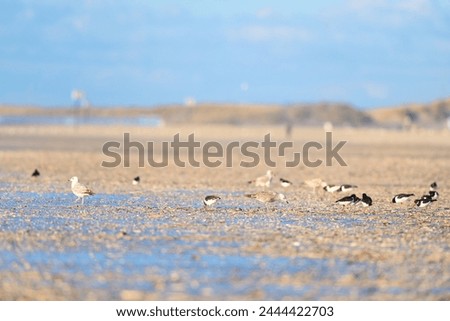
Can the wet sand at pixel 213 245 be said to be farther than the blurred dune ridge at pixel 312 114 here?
No

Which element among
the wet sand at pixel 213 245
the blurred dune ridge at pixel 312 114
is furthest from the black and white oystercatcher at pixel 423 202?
the blurred dune ridge at pixel 312 114

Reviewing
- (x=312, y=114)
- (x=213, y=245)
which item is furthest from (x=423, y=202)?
(x=312, y=114)

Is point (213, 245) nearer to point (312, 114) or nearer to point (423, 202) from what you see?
point (423, 202)

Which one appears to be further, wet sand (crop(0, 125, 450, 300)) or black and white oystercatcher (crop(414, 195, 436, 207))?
black and white oystercatcher (crop(414, 195, 436, 207))

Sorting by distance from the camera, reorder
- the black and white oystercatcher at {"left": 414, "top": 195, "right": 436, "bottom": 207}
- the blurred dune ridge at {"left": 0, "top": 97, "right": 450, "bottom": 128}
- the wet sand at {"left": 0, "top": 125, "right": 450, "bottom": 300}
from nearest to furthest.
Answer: the wet sand at {"left": 0, "top": 125, "right": 450, "bottom": 300} < the black and white oystercatcher at {"left": 414, "top": 195, "right": 436, "bottom": 207} < the blurred dune ridge at {"left": 0, "top": 97, "right": 450, "bottom": 128}

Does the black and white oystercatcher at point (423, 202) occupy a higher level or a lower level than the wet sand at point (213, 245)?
higher

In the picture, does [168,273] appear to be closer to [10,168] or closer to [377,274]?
[377,274]

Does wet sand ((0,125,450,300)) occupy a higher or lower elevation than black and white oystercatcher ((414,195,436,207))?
lower

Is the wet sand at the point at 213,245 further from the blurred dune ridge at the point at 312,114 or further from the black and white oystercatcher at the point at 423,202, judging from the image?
the blurred dune ridge at the point at 312,114

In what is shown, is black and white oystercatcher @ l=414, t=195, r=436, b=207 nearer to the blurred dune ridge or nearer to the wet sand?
the wet sand

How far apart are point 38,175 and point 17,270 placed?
1690 centimetres

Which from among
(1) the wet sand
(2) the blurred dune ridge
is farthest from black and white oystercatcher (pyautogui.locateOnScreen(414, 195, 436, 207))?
(2) the blurred dune ridge

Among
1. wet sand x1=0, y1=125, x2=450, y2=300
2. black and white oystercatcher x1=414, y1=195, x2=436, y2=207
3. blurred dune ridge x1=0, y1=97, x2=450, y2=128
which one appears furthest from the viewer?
blurred dune ridge x1=0, y1=97, x2=450, y2=128

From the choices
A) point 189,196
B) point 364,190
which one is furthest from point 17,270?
point 364,190
